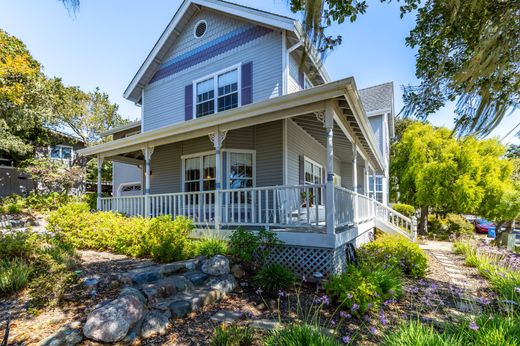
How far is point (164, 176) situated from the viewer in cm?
1145

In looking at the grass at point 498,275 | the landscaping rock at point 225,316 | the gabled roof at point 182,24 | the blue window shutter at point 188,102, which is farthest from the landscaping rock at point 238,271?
the gabled roof at point 182,24

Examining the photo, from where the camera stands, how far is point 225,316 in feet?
14.1

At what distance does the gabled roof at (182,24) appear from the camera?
9047 millimetres

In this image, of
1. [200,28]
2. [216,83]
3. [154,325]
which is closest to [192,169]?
[216,83]

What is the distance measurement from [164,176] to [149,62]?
4943 millimetres

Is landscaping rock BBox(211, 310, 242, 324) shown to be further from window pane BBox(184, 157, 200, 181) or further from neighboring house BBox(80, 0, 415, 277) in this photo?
window pane BBox(184, 157, 200, 181)

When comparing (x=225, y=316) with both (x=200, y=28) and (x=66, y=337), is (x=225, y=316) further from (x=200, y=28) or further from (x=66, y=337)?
(x=200, y=28)

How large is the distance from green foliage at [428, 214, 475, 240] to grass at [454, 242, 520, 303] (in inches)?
330

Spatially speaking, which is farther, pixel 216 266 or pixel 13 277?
pixel 216 266

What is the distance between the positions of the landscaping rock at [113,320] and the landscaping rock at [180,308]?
18.5 inches

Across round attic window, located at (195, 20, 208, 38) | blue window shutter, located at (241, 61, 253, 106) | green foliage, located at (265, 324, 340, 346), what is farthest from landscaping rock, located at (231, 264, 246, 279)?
round attic window, located at (195, 20, 208, 38)

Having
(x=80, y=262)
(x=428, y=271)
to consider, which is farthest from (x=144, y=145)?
(x=428, y=271)

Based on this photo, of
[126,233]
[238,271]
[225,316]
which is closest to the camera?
[225,316]

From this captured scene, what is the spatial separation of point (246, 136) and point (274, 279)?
17.5ft
